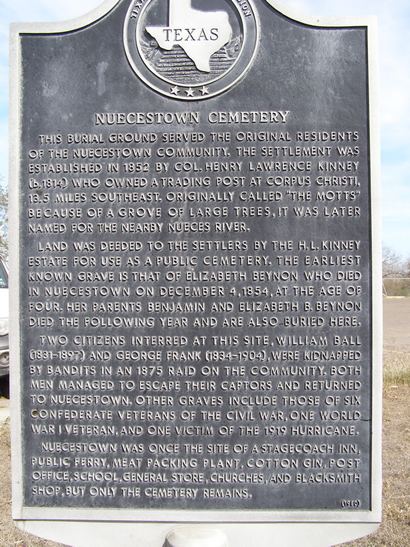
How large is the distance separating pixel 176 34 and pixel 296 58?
0.72 meters

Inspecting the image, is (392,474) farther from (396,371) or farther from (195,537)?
(396,371)

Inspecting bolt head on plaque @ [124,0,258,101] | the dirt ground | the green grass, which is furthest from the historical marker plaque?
the green grass

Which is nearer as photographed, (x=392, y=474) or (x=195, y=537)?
(x=195, y=537)

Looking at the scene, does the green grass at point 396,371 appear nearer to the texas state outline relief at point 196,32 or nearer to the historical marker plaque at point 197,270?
the historical marker plaque at point 197,270

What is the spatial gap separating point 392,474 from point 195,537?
2713 mm

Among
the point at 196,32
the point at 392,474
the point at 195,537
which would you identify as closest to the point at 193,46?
the point at 196,32

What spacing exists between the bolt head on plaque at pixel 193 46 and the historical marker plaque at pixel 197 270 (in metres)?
0.01

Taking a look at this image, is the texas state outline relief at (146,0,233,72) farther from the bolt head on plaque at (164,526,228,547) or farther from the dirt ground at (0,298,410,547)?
the dirt ground at (0,298,410,547)

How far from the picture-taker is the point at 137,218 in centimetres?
334

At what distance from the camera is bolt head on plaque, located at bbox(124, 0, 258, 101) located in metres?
3.34

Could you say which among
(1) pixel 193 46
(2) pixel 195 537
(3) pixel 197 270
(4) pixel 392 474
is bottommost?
(4) pixel 392 474

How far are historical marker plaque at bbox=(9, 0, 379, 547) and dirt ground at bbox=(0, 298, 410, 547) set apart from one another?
4.03ft

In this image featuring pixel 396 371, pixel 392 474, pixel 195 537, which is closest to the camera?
pixel 195 537

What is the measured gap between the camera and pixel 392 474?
5285 millimetres
